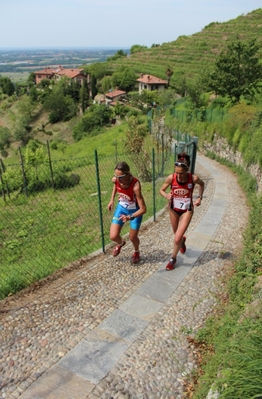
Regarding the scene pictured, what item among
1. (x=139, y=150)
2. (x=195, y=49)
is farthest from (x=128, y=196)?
(x=195, y=49)

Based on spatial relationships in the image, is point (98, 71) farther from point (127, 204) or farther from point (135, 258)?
point (127, 204)

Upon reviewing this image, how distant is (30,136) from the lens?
186 feet

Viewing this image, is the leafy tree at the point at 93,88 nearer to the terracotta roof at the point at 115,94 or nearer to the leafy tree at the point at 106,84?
the leafy tree at the point at 106,84

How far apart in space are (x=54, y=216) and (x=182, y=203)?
6.93 m

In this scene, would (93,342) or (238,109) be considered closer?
(93,342)

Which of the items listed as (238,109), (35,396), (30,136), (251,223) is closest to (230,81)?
(238,109)

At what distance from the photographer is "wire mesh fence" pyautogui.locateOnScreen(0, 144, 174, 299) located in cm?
612

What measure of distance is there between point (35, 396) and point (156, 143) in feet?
41.8

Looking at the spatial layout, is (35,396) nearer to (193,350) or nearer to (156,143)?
(193,350)

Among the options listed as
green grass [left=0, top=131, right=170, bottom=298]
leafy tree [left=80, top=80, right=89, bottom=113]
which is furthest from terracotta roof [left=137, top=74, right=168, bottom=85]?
green grass [left=0, top=131, right=170, bottom=298]

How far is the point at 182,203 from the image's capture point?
5.14 meters

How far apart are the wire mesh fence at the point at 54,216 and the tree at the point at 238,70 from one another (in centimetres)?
821

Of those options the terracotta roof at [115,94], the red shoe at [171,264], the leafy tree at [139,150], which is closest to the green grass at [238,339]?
the red shoe at [171,264]

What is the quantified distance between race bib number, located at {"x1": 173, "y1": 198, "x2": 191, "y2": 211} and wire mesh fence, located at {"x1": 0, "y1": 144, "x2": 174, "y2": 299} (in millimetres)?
1399
